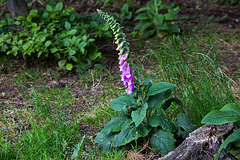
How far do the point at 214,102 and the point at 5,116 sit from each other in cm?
221

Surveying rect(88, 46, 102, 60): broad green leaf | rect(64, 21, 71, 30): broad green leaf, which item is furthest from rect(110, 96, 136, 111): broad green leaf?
rect(64, 21, 71, 30): broad green leaf

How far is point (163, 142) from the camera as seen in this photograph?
2.25 meters

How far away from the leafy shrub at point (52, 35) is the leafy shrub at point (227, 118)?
7.67ft

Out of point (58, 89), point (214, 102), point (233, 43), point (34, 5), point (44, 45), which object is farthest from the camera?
point (34, 5)

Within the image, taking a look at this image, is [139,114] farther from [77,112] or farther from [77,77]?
[77,77]

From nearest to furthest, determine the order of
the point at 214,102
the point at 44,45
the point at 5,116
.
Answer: the point at 214,102, the point at 5,116, the point at 44,45

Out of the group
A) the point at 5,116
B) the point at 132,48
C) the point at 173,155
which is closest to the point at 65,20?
the point at 132,48

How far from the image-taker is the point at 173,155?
2047 mm

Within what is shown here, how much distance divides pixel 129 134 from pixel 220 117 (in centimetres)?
74

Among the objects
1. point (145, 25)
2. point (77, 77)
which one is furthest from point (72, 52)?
point (145, 25)

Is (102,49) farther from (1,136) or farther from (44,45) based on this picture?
(1,136)

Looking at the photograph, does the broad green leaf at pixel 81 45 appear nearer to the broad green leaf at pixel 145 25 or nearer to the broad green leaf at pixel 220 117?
the broad green leaf at pixel 145 25

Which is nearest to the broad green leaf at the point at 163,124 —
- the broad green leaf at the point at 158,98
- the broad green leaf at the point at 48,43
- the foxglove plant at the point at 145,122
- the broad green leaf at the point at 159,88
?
the foxglove plant at the point at 145,122

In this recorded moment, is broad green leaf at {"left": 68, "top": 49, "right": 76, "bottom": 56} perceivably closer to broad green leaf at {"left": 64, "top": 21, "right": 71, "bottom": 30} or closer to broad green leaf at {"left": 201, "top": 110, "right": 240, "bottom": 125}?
broad green leaf at {"left": 64, "top": 21, "right": 71, "bottom": 30}
